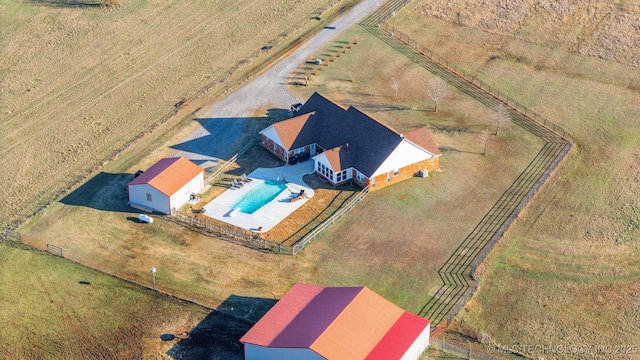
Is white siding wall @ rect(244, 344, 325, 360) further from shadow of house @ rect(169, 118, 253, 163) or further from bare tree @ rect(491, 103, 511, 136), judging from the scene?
bare tree @ rect(491, 103, 511, 136)

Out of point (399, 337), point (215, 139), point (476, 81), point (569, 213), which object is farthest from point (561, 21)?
point (399, 337)

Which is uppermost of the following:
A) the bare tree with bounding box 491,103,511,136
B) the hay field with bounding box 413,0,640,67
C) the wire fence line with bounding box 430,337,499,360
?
the hay field with bounding box 413,0,640,67

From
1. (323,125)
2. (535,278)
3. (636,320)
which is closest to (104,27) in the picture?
(323,125)

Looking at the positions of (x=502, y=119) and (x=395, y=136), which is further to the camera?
(x=502, y=119)

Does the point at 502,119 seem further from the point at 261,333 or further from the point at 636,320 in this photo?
the point at 261,333

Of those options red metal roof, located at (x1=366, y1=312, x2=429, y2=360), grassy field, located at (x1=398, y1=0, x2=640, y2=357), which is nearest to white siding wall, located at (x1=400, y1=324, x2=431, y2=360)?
red metal roof, located at (x1=366, y1=312, x2=429, y2=360)

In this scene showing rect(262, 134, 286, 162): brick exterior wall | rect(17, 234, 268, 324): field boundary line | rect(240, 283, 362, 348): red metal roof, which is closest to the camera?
rect(240, 283, 362, 348): red metal roof
